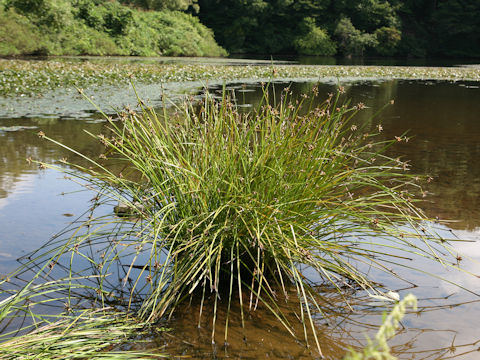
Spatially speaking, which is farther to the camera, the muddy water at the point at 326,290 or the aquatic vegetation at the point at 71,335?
the muddy water at the point at 326,290

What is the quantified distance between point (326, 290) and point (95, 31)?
931 inches

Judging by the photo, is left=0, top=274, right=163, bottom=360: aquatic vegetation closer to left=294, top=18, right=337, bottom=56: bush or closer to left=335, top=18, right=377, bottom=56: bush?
left=335, top=18, right=377, bottom=56: bush

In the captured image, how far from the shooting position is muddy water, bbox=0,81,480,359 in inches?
78.4

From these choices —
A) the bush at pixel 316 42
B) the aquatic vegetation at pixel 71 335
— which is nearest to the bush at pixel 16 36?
the aquatic vegetation at pixel 71 335

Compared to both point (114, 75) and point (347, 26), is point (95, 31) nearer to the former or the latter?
point (114, 75)

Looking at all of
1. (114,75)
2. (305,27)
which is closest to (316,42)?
(305,27)

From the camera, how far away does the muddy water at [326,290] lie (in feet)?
6.53

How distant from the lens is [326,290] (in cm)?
244

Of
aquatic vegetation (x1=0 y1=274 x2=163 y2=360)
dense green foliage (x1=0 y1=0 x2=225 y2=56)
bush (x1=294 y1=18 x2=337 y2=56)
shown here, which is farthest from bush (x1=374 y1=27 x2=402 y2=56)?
aquatic vegetation (x1=0 y1=274 x2=163 y2=360)

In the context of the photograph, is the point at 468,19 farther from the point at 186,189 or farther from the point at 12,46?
the point at 186,189

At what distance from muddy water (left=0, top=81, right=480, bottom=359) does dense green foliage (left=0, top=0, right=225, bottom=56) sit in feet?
46.1

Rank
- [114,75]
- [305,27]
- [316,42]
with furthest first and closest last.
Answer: [305,27]
[316,42]
[114,75]

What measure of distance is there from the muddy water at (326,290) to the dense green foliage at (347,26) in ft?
101

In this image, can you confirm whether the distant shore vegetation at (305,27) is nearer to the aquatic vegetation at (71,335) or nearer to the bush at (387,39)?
the bush at (387,39)
